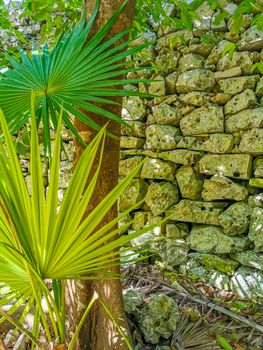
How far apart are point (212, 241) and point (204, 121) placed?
2.99ft

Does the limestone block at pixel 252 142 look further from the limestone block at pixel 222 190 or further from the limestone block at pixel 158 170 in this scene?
the limestone block at pixel 158 170

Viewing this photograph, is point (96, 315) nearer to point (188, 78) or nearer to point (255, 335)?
point (255, 335)

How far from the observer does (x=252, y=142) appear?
7.57 feet

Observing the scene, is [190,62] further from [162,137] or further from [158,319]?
[158,319]

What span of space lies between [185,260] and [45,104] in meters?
1.96

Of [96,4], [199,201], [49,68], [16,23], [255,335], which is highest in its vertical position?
[16,23]

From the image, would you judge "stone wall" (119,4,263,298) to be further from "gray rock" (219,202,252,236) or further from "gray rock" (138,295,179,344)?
"gray rock" (138,295,179,344)

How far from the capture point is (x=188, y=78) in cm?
260

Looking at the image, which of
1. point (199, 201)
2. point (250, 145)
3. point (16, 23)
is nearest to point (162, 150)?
point (199, 201)

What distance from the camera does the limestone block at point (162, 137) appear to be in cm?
261

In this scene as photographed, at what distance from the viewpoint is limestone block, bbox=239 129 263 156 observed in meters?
2.28

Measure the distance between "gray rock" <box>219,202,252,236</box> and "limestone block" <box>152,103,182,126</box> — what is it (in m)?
0.83

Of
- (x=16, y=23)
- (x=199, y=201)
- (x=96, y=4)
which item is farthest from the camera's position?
(x=16, y=23)

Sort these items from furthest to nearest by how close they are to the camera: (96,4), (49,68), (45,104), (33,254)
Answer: (96,4)
(49,68)
(45,104)
(33,254)
